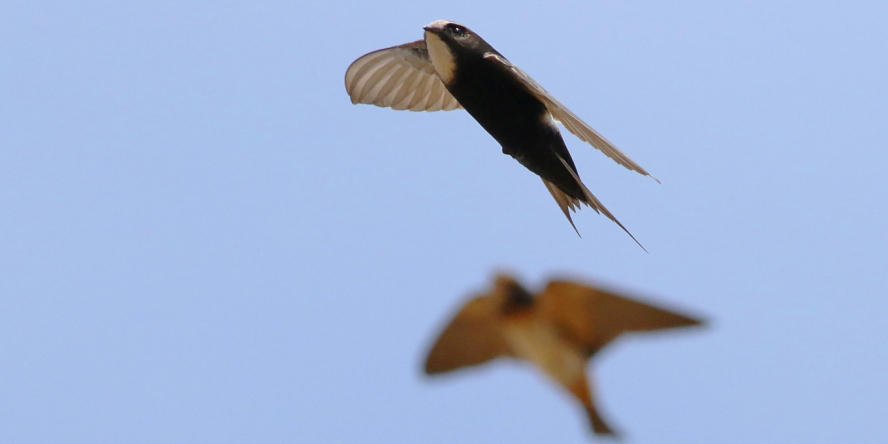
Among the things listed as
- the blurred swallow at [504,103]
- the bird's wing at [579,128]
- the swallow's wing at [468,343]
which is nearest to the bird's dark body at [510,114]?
the blurred swallow at [504,103]

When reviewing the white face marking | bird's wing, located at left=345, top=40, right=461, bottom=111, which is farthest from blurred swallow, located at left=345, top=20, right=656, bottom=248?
bird's wing, located at left=345, top=40, right=461, bottom=111

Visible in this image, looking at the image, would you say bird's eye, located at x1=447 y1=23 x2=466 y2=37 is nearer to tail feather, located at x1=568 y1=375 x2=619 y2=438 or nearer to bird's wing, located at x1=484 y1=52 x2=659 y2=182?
bird's wing, located at x1=484 y1=52 x2=659 y2=182

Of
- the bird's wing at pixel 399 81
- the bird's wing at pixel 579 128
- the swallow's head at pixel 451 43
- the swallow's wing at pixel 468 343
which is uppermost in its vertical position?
the bird's wing at pixel 399 81

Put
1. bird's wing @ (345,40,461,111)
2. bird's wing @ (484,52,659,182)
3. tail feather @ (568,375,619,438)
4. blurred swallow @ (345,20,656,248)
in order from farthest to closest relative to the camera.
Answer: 1. bird's wing @ (345,40,461,111)
2. blurred swallow @ (345,20,656,248)
3. bird's wing @ (484,52,659,182)
4. tail feather @ (568,375,619,438)

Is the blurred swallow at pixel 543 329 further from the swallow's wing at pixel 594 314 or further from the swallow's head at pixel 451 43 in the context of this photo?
the swallow's head at pixel 451 43

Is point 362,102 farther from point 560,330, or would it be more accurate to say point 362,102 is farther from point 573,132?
point 560,330

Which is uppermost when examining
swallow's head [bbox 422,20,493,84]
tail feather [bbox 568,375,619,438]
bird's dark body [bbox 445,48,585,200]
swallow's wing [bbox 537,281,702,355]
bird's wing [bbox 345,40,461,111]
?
bird's wing [bbox 345,40,461,111]
